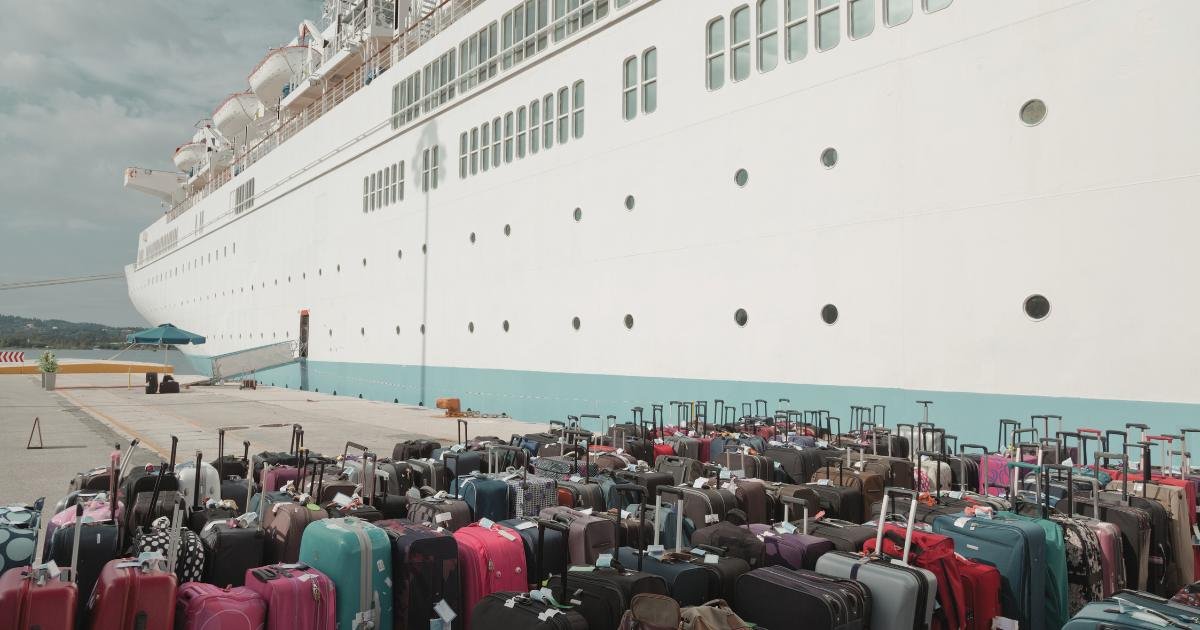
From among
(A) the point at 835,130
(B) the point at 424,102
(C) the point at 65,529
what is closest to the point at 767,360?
(A) the point at 835,130

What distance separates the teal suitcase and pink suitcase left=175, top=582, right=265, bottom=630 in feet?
1.30

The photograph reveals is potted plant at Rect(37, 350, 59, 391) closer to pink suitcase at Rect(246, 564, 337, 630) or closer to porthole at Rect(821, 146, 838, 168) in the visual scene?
porthole at Rect(821, 146, 838, 168)

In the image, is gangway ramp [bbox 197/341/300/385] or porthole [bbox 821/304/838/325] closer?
porthole [bbox 821/304/838/325]

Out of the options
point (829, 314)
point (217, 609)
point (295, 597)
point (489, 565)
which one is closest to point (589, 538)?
point (489, 565)

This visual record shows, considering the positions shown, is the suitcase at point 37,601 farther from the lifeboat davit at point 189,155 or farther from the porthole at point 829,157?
the lifeboat davit at point 189,155

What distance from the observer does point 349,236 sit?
28.6 m

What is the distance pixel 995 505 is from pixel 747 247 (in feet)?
28.4

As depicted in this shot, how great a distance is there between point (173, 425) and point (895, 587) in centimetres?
1593

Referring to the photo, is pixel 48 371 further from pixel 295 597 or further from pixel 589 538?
pixel 589 538

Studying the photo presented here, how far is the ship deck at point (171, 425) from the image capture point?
1038 centimetres

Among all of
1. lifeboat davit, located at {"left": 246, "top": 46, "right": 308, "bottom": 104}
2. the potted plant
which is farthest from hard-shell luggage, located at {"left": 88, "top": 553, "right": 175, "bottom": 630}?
lifeboat davit, located at {"left": 246, "top": 46, "right": 308, "bottom": 104}

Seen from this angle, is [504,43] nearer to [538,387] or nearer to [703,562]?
[538,387]

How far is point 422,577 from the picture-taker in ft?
13.2

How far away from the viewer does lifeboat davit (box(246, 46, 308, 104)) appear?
3966 centimetres
